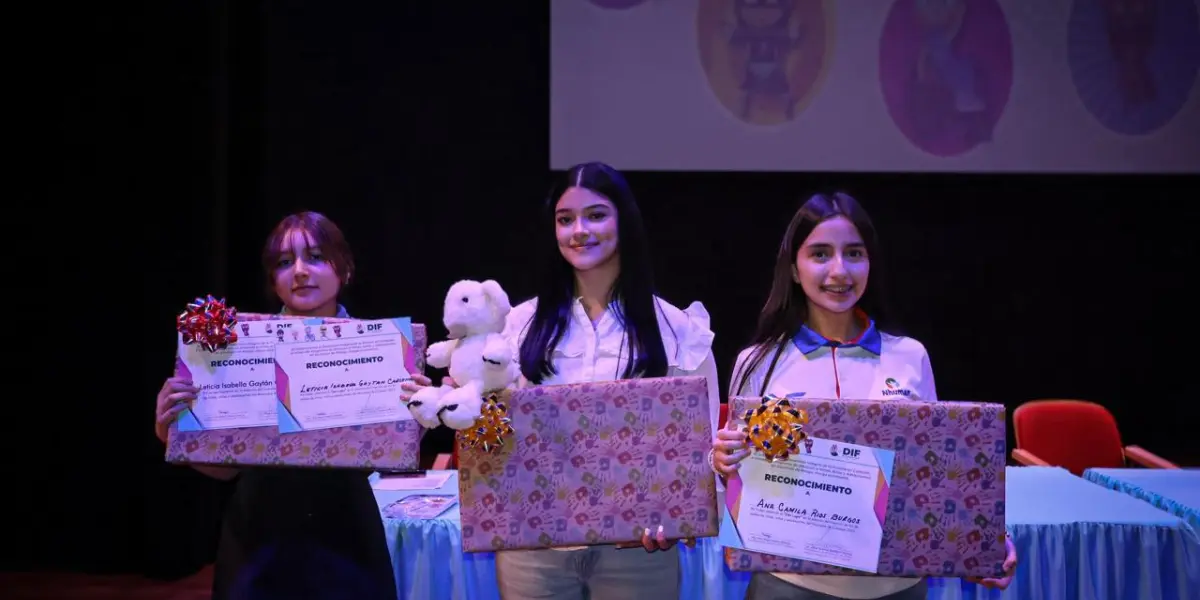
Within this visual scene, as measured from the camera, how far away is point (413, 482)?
3168mm

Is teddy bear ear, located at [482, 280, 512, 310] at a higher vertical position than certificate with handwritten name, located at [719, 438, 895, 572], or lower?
higher

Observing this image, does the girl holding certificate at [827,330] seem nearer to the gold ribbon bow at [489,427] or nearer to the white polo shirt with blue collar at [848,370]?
the white polo shirt with blue collar at [848,370]

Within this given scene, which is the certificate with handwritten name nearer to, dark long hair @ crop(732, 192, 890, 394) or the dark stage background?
dark long hair @ crop(732, 192, 890, 394)

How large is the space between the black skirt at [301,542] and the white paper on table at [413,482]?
1095mm

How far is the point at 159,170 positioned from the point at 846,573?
4.11m

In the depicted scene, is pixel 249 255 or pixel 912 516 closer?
pixel 912 516

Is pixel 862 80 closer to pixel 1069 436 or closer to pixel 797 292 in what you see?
pixel 1069 436

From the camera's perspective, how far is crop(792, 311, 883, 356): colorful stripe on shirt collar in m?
1.99

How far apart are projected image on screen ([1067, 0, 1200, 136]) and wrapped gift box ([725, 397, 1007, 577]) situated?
4381 millimetres

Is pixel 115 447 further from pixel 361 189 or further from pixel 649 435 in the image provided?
pixel 649 435

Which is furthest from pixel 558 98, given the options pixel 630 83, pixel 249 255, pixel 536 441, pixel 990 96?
pixel 536 441

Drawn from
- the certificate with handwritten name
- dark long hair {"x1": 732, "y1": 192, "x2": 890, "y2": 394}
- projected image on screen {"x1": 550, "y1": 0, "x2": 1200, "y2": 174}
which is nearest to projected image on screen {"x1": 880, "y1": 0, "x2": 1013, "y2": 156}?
projected image on screen {"x1": 550, "y1": 0, "x2": 1200, "y2": 174}

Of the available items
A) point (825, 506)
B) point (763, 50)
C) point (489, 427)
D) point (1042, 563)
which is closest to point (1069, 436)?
point (1042, 563)

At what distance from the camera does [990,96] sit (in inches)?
202
